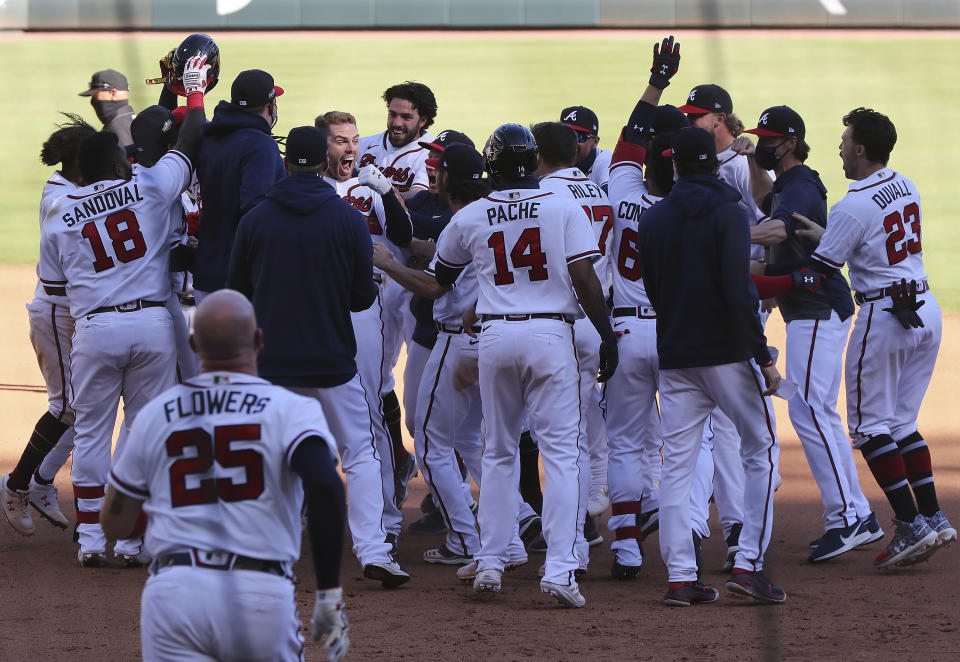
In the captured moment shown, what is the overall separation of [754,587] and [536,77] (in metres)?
17.4

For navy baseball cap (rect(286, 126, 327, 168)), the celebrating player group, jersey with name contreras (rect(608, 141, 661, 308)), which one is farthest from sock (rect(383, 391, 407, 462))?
navy baseball cap (rect(286, 126, 327, 168))

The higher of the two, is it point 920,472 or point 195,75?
point 195,75

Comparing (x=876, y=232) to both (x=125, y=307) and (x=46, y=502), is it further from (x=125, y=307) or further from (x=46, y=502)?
(x=46, y=502)

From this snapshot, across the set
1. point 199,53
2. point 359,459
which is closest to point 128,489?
point 359,459

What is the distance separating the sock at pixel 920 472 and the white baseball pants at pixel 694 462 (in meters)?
1.01

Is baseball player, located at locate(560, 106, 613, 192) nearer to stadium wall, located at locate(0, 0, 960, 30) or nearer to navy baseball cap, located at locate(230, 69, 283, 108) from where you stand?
navy baseball cap, located at locate(230, 69, 283, 108)

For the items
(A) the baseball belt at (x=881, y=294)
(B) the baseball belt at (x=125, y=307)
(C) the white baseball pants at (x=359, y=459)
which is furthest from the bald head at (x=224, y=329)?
(A) the baseball belt at (x=881, y=294)

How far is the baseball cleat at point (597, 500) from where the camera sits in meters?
5.83

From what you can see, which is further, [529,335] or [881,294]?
[881,294]

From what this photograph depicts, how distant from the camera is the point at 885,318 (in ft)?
17.5

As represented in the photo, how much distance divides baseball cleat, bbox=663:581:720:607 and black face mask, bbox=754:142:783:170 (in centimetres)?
201

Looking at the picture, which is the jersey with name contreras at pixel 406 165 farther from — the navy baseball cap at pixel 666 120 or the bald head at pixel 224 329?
the bald head at pixel 224 329

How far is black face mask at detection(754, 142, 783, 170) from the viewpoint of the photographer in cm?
561

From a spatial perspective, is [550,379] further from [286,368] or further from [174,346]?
[174,346]
